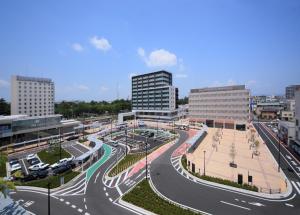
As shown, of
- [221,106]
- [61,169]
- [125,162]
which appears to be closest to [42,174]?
[61,169]

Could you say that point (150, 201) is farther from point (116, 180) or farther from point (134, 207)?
point (116, 180)

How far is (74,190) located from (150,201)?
13.5 m

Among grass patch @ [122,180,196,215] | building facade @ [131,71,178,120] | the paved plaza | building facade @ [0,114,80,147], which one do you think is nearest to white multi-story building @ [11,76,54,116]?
building facade @ [0,114,80,147]

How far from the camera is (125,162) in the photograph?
45.5m

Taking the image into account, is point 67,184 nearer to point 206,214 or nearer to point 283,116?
point 206,214

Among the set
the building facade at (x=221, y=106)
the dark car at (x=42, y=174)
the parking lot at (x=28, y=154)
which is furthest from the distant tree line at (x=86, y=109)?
the dark car at (x=42, y=174)

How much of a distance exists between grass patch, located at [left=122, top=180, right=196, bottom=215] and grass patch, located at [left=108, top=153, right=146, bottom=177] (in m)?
9.46

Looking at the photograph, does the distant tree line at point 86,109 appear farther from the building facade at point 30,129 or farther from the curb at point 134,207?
the curb at point 134,207

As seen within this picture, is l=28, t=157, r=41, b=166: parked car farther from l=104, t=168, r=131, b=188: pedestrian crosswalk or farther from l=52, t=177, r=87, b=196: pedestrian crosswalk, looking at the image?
l=104, t=168, r=131, b=188: pedestrian crosswalk

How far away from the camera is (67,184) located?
113ft

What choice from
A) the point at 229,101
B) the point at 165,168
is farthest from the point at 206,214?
the point at 229,101

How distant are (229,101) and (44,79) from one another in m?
101

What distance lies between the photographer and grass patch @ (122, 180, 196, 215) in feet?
79.0

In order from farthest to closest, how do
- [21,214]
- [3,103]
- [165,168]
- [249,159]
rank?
1. [3,103]
2. [249,159]
3. [165,168]
4. [21,214]
